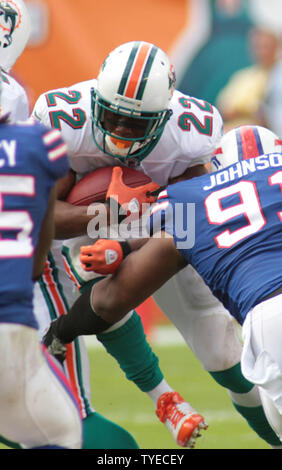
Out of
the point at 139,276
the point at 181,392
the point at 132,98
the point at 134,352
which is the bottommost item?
the point at 181,392

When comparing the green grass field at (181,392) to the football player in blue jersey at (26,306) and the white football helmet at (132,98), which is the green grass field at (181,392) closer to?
the white football helmet at (132,98)

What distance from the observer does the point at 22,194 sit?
246 cm

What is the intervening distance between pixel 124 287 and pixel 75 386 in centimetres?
65

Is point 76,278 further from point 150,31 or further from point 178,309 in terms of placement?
point 150,31

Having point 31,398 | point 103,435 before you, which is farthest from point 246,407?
point 31,398

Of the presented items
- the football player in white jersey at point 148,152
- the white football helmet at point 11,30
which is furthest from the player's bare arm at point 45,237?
the white football helmet at point 11,30

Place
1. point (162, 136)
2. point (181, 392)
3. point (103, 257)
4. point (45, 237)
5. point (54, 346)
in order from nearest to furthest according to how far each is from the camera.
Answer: point (45, 237) → point (103, 257) → point (54, 346) → point (162, 136) → point (181, 392)

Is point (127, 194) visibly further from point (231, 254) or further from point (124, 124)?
point (231, 254)

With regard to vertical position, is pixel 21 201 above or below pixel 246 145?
above

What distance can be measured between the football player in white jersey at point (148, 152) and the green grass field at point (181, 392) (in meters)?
0.75

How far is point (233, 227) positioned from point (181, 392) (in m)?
3.02

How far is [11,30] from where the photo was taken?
3975 mm

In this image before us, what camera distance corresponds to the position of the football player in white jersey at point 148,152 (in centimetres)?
355

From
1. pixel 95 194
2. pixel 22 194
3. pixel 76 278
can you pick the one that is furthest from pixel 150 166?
pixel 22 194
